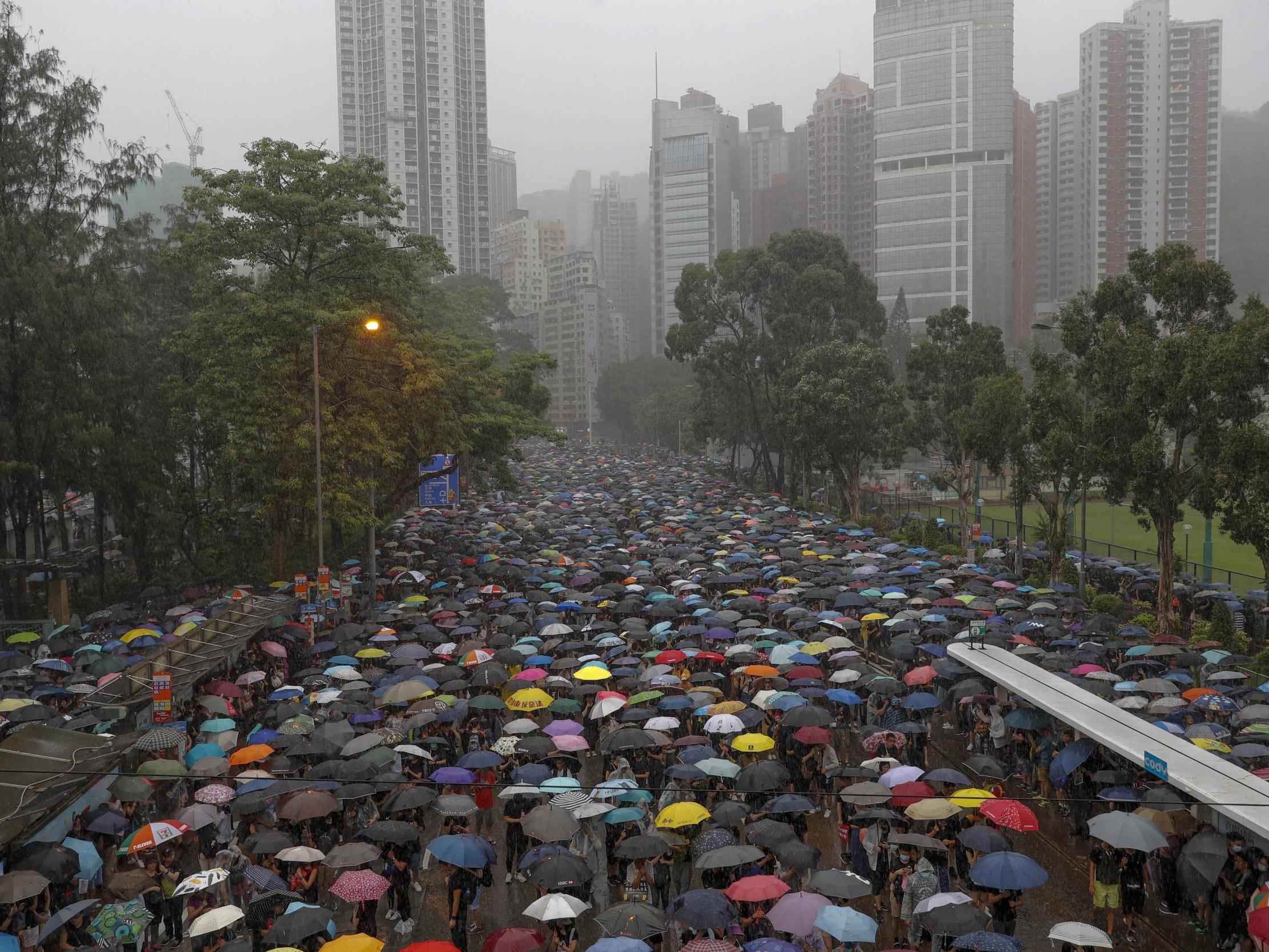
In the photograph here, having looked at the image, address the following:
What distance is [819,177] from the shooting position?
171 metres

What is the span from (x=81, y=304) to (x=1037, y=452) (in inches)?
1014

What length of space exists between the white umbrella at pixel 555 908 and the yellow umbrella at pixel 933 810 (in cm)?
386

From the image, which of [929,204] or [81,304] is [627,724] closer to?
[81,304]

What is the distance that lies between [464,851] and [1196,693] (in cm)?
1139

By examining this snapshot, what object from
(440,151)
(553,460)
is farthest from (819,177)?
(553,460)

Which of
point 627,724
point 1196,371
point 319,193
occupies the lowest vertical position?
point 627,724

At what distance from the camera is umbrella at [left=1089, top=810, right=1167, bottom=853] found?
10750 mm

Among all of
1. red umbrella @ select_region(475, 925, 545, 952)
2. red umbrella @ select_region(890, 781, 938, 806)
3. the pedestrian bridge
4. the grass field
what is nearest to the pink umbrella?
red umbrella @ select_region(475, 925, 545, 952)

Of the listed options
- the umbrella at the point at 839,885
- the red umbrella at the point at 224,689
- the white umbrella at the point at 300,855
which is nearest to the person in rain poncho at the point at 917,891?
the umbrella at the point at 839,885

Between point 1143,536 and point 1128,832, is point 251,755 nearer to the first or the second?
point 1128,832

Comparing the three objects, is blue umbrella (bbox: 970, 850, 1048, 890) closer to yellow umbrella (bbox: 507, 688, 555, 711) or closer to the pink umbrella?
the pink umbrella

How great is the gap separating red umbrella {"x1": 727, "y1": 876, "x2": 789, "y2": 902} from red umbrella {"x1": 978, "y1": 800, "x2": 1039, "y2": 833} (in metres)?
2.54

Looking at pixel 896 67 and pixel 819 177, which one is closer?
pixel 896 67

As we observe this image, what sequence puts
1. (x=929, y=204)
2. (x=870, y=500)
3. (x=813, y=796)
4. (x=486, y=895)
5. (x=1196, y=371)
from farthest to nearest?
(x=929, y=204), (x=870, y=500), (x=1196, y=371), (x=813, y=796), (x=486, y=895)
